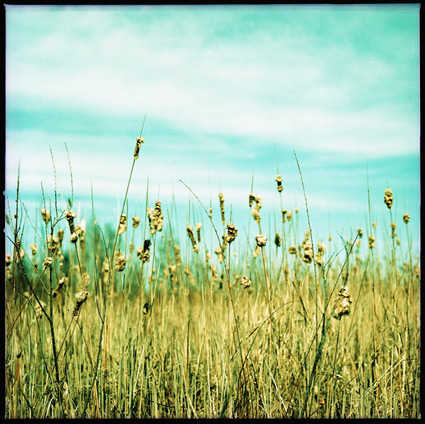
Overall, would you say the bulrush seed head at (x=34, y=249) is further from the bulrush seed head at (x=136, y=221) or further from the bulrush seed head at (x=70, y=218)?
the bulrush seed head at (x=70, y=218)

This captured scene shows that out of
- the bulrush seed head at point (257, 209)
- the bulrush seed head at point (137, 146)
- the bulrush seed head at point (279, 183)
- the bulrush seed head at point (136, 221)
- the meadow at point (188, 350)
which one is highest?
the bulrush seed head at point (137, 146)

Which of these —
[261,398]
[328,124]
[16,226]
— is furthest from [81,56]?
[261,398]

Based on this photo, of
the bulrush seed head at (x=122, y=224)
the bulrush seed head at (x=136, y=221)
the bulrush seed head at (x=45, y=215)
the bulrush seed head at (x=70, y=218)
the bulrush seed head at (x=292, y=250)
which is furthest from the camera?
the bulrush seed head at (x=292, y=250)

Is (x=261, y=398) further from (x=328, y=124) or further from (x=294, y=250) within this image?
(x=328, y=124)

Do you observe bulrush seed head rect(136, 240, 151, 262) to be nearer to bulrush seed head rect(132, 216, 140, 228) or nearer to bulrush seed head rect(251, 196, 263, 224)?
bulrush seed head rect(132, 216, 140, 228)

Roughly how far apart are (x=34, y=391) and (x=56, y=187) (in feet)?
3.50

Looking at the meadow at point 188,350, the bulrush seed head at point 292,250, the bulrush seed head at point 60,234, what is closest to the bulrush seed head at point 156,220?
the meadow at point 188,350

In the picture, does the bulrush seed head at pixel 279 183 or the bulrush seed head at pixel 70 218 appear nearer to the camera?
the bulrush seed head at pixel 70 218

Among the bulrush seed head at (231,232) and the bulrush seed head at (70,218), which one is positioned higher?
→ the bulrush seed head at (70,218)

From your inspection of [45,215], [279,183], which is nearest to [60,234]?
[45,215]

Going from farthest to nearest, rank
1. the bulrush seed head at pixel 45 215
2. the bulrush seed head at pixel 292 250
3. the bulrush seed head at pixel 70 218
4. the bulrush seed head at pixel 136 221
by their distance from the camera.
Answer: the bulrush seed head at pixel 292 250
the bulrush seed head at pixel 136 221
the bulrush seed head at pixel 45 215
the bulrush seed head at pixel 70 218

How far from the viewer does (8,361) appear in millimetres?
1971

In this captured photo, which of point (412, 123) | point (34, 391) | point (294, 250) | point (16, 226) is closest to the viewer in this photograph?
point (16, 226)

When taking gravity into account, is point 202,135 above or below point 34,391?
above
